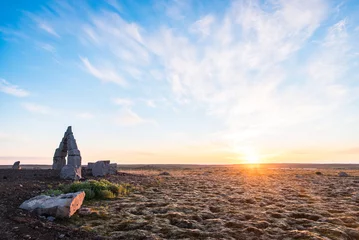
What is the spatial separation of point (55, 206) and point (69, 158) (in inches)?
670

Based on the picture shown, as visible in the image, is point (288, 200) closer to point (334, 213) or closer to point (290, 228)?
point (334, 213)

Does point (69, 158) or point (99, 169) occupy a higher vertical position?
point (69, 158)

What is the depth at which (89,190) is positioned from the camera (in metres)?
13.4

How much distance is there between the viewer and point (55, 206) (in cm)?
934

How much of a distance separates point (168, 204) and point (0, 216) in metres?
6.49

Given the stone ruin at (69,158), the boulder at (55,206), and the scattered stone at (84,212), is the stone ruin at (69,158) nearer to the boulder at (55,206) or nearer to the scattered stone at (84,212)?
the boulder at (55,206)

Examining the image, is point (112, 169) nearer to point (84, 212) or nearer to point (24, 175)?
point (24, 175)

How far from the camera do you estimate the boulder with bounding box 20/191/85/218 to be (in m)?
9.23

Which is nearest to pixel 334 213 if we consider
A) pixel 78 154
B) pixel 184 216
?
pixel 184 216

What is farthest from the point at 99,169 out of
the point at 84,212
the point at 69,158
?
the point at 84,212

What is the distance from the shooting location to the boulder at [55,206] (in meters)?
9.23

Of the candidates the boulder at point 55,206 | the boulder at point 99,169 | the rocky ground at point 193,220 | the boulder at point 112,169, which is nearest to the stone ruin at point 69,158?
the boulder at point 99,169

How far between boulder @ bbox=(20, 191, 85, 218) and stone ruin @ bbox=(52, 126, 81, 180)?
420 inches

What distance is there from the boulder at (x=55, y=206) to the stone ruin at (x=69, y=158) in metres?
10.7
